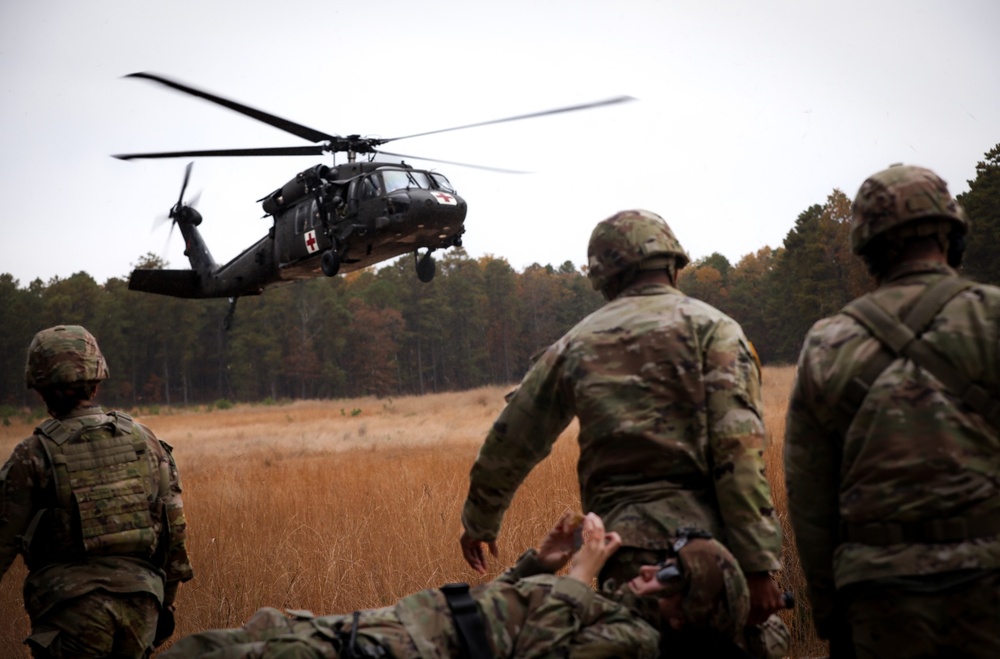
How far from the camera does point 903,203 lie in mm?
2613

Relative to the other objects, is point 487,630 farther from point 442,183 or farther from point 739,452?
point 442,183

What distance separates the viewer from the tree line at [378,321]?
3631 cm

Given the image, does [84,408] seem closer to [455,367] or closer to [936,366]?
[936,366]

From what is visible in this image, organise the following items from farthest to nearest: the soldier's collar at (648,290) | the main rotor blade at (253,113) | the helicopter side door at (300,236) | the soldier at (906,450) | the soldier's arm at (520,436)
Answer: the helicopter side door at (300,236) → the main rotor blade at (253,113) → the soldier's arm at (520,436) → the soldier's collar at (648,290) → the soldier at (906,450)

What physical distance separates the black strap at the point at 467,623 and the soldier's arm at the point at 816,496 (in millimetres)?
954

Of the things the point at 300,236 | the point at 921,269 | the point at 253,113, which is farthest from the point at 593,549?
the point at 300,236

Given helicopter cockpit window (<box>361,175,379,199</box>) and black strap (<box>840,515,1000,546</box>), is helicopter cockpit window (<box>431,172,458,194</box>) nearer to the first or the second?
helicopter cockpit window (<box>361,175,379,199</box>)

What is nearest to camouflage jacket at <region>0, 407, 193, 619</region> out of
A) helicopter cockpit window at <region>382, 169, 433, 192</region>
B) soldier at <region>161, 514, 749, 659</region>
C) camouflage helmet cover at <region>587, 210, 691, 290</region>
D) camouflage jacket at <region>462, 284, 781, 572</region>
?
soldier at <region>161, 514, 749, 659</region>

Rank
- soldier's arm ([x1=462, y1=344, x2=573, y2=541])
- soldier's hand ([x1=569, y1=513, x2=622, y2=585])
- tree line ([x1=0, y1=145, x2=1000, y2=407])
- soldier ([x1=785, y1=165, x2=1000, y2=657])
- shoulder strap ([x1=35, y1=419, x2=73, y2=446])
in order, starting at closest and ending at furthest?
1. soldier ([x1=785, y1=165, x2=1000, y2=657])
2. soldier's hand ([x1=569, y1=513, x2=622, y2=585])
3. soldier's arm ([x1=462, y1=344, x2=573, y2=541])
4. shoulder strap ([x1=35, y1=419, x2=73, y2=446])
5. tree line ([x1=0, y1=145, x2=1000, y2=407])

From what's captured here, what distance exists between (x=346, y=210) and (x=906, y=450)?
10.1m

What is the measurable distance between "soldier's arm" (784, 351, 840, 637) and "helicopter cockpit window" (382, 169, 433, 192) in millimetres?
9575

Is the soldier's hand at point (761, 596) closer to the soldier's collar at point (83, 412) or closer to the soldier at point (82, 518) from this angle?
the soldier at point (82, 518)

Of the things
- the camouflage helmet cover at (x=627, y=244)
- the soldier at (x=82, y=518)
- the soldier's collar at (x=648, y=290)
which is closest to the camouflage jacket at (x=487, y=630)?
the soldier's collar at (x=648, y=290)

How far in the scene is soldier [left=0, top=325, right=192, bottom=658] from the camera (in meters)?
3.52
